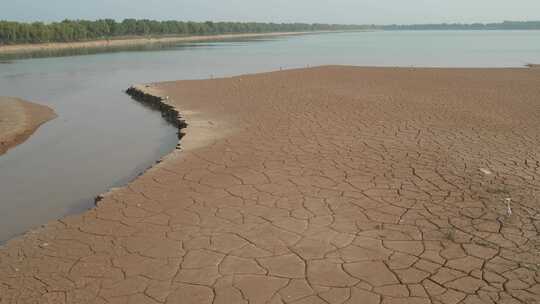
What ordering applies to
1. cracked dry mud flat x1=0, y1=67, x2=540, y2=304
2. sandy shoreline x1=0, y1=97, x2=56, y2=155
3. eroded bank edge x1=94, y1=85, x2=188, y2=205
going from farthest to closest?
eroded bank edge x1=94, y1=85, x2=188, y2=205
sandy shoreline x1=0, y1=97, x2=56, y2=155
cracked dry mud flat x1=0, y1=67, x2=540, y2=304

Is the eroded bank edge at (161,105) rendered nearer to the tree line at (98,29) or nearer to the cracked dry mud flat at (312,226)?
the cracked dry mud flat at (312,226)

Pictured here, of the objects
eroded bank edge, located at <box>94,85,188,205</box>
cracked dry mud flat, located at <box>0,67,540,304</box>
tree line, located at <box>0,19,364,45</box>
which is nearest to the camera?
cracked dry mud flat, located at <box>0,67,540,304</box>

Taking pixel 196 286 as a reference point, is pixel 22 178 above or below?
below

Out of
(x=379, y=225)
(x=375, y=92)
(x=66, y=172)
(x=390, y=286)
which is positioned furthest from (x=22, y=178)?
(x=375, y=92)

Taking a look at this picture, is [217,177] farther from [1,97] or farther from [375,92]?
[1,97]

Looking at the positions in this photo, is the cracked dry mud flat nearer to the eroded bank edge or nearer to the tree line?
the eroded bank edge

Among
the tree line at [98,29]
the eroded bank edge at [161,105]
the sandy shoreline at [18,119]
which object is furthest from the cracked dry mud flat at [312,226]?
the tree line at [98,29]

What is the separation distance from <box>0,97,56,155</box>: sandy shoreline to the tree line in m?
50.0

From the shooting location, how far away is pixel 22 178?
7586 mm

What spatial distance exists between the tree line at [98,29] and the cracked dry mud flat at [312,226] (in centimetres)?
6066

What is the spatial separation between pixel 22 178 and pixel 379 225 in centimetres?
632

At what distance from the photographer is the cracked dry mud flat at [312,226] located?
139 inches

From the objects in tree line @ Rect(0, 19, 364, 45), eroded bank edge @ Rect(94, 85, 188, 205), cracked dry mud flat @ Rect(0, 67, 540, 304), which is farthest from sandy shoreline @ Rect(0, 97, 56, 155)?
tree line @ Rect(0, 19, 364, 45)

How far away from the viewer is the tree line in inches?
2288
